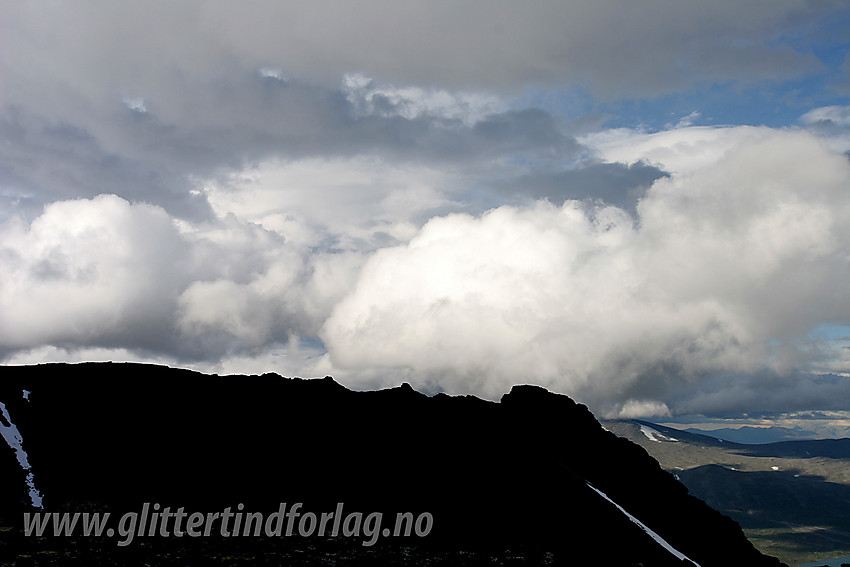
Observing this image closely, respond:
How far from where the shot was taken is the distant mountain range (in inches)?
2778

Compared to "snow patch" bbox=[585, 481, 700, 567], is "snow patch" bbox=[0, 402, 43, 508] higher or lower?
higher

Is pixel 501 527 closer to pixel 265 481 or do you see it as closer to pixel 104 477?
pixel 265 481

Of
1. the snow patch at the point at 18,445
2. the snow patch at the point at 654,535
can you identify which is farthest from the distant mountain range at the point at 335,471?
the snow patch at the point at 654,535

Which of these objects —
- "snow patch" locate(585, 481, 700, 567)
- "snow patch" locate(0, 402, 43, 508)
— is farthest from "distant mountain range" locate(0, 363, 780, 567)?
"snow patch" locate(585, 481, 700, 567)

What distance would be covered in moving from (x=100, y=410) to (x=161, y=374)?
14.0 m

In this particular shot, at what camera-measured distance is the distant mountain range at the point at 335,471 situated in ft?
232

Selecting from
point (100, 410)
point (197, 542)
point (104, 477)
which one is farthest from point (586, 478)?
point (100, 410)

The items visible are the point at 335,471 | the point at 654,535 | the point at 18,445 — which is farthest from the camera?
the point at 18,445

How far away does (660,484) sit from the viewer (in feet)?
344

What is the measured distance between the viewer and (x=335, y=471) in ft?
296

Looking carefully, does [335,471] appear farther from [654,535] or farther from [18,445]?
[18,445]

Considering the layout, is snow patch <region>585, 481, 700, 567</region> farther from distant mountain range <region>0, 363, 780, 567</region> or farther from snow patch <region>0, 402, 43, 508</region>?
snow patch <region>0, 402, 43, 508</region>

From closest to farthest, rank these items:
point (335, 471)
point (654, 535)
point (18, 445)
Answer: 1. point (654, 535)
2. point (335, 471)
3. point (18, 445)

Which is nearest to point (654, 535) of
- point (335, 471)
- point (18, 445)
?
point (335, 471)
